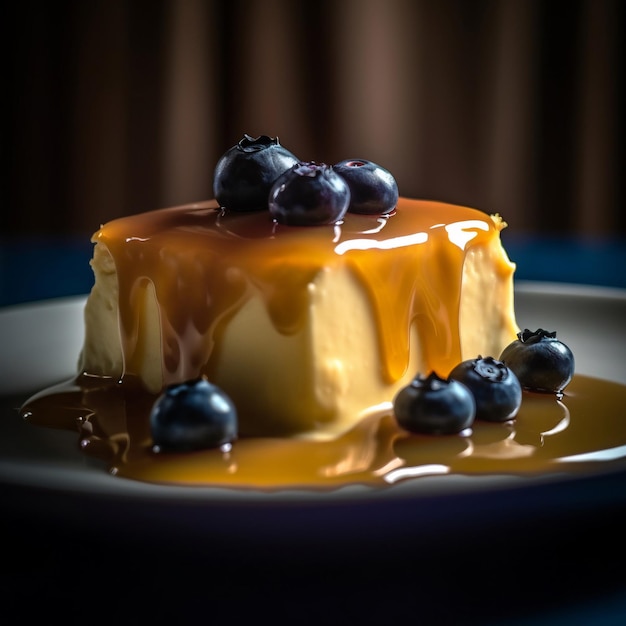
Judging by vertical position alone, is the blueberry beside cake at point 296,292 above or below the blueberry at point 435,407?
above

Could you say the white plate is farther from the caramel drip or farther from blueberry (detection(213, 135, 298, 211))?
blueberry (detection(213, 135, 298, 211))

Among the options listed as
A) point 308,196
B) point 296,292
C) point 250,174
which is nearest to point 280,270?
point 296,292

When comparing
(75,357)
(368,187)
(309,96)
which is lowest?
(75,357)

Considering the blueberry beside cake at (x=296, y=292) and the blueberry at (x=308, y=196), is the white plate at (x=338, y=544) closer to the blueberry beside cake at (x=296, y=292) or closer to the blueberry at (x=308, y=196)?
the blueberry beside cake at (x=296, y=292)

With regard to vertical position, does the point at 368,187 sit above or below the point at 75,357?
above

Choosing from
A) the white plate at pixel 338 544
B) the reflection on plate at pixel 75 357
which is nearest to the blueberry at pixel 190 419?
the reflection on plate at pixel 75 357

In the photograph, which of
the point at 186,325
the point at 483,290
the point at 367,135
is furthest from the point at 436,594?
the point at 367,135

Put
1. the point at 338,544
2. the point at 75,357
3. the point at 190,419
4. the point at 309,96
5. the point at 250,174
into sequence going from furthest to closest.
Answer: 1. the point at 309,96
2. the point at 75,357
3. the point at 250,174
4. the point at 190,419
5. the point at 338,544

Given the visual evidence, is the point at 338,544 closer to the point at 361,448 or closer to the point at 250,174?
the point at 361,448
